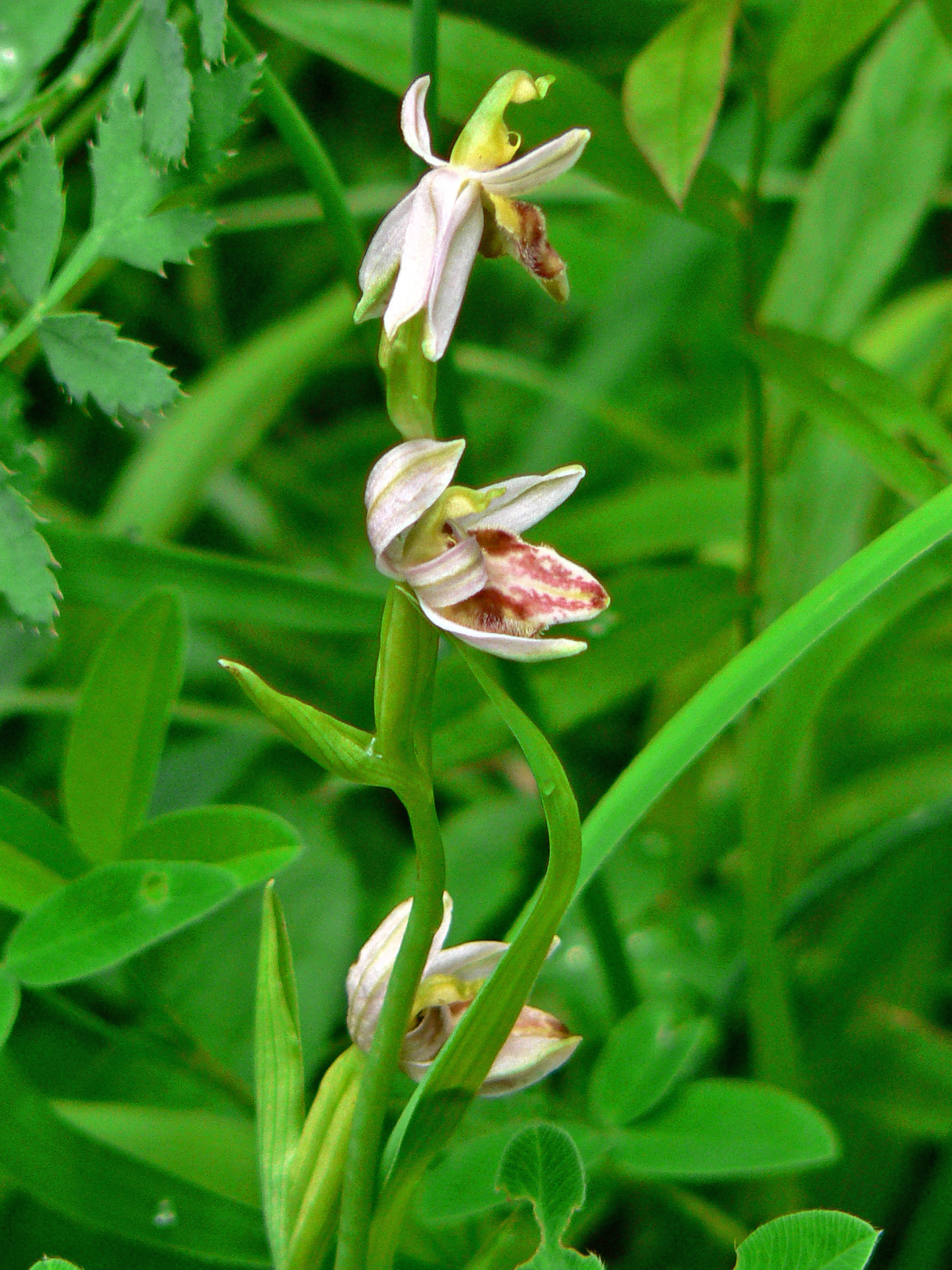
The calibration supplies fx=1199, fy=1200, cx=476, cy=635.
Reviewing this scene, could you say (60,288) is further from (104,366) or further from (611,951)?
(611,951)

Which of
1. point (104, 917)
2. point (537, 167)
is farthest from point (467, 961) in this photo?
point (537, 167)

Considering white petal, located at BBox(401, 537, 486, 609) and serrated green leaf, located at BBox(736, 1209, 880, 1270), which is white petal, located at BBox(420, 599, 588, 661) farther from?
serrated green leaf, located at BBox(736, 1209, 880, 1270)

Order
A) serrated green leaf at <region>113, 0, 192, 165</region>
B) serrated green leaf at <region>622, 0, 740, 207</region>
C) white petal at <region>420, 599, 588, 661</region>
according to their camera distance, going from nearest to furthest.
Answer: white petal at <region>420, 599, 588, 661</region>, serrated green leaf at <region>113, 0, 192, 165</region>, serrated green leaf at <region>622, 0, 740, 207</region>

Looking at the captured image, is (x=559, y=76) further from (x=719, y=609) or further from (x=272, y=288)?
(x=272, y=288)

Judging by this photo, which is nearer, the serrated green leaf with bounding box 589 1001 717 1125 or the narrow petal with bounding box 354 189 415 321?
the narrow petal with bounding box 354 189 415 321

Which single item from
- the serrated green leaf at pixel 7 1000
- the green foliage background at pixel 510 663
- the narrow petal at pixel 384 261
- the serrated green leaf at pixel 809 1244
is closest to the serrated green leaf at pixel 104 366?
the green foliage background at pixel 510 663

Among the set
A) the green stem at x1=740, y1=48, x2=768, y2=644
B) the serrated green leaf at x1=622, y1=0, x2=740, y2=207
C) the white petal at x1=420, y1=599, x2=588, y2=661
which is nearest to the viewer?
the white petal at x1=420, y1=599, x2=588, y2=661

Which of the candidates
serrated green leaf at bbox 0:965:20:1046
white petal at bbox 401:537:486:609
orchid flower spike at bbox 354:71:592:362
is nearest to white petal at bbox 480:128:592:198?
orchid flower spike at bbox 354:71:592:362
